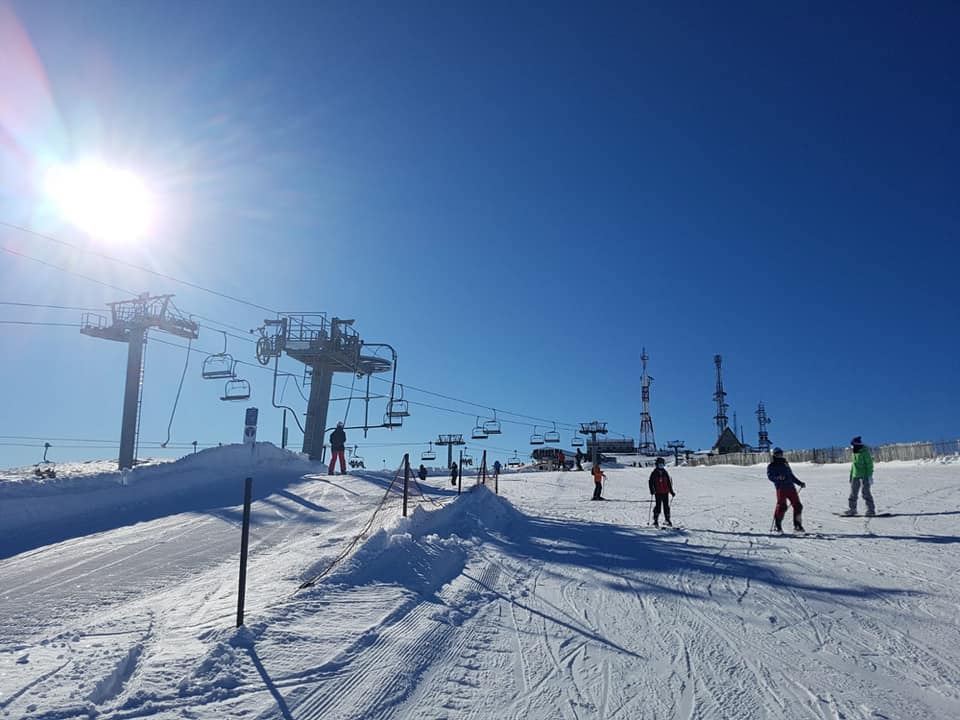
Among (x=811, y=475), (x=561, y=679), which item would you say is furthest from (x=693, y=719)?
(x=811, y=475)

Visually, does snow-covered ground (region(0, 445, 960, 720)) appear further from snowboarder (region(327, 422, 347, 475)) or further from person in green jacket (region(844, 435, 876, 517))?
snowboarder (region(327, 422, 347, 475))

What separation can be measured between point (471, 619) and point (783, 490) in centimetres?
898

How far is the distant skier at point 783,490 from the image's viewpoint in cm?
1232

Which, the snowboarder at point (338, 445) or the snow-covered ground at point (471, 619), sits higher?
the snowboarder at point (338, 445)

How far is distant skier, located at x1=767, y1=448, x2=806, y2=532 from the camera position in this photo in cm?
1232

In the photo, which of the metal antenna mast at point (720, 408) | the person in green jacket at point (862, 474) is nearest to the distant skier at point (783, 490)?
the person in green jacket at point (862, 474)

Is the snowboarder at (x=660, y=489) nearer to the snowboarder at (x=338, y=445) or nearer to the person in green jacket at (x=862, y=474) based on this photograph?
the person in green jacket at (x=862, y=474)

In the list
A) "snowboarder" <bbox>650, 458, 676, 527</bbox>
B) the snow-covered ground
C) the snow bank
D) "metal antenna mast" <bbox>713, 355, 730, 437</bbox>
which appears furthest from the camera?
"metal antenna mast" <bbox>713, 355, 730, 437</bbox>

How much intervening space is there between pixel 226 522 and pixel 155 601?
21.1ft

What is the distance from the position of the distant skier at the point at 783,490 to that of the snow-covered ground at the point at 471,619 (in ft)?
2.68

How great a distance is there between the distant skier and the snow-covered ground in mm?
818

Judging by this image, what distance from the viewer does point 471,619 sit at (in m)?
6.31

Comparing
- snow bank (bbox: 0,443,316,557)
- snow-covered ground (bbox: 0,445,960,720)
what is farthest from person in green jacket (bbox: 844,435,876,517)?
snow bank (bbox: 0,443,316,557)

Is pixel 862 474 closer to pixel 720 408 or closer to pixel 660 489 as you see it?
pixel 660 489
